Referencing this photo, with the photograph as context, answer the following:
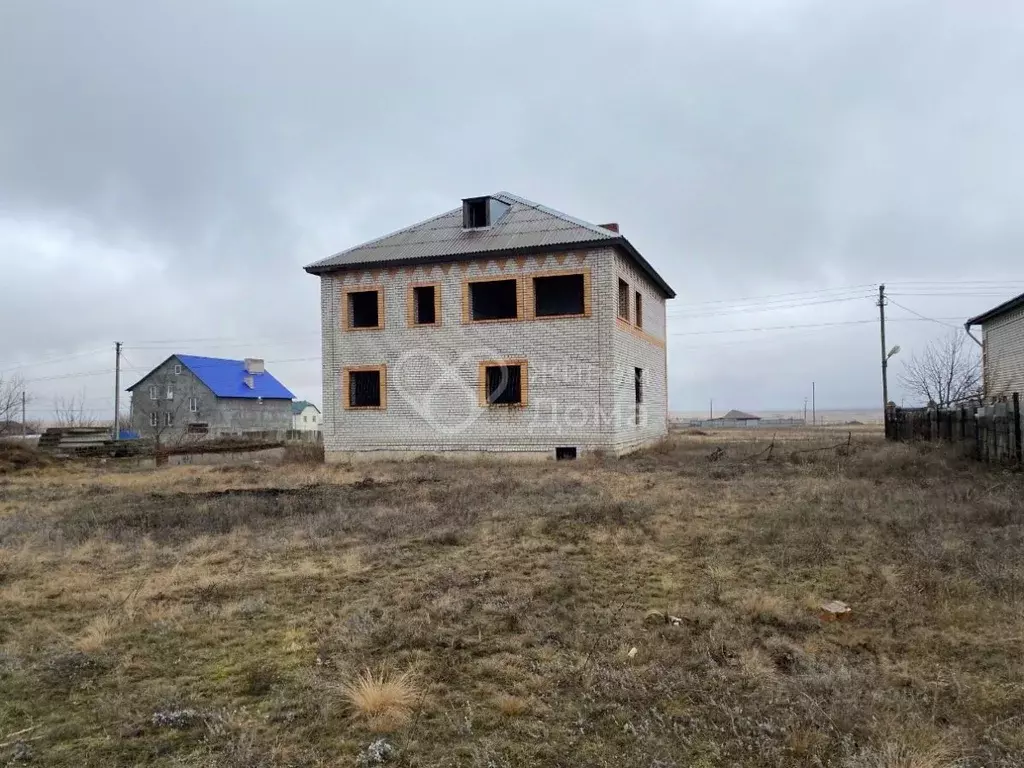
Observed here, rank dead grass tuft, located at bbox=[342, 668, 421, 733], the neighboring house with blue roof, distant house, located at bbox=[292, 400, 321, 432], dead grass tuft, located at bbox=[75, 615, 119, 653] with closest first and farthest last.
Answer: dead grass tuft, located at bbox=[342, 668, 421, 733] → dead grass tuft, located at bbox=[75, 615, 119, 653] → the neighboring house with blue roof → distant house, located at bbox=[292, 400, 321, 432]

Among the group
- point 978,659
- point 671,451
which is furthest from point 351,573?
point 671,451

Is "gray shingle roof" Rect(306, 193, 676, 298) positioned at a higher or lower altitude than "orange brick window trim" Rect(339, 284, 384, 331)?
higher

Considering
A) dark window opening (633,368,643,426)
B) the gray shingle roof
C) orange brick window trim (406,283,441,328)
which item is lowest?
dark window opening (633,368,643,426)

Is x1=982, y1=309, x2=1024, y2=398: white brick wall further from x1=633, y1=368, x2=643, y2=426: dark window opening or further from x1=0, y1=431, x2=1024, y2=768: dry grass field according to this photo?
x1=0, y1=431, x2=1024, y2=768: dry grass field

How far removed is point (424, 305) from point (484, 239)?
261 cm

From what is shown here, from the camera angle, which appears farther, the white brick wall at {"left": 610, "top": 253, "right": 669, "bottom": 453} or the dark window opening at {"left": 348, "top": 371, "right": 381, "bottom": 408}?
the dark window opening at {"left": 348, "top": 371, "right": 381, "bottom": 408}

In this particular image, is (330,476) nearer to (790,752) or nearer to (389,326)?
(389,326)

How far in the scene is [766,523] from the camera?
811cm

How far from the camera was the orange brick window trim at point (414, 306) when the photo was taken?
1858 cm

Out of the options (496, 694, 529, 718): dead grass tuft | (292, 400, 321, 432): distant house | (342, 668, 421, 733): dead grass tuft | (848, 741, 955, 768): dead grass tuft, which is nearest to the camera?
(848, 741, 955, 768): dead grass tuft

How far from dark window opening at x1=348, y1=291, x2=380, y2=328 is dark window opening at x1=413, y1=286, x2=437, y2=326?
5.19 feet

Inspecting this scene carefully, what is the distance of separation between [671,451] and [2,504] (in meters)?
16.3

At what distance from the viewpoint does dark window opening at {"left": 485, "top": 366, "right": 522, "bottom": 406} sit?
18.0 metres

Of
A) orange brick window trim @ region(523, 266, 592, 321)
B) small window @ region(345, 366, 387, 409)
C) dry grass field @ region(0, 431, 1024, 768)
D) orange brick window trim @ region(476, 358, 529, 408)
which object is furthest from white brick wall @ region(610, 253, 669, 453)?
dry grass field @ region(0, 431, 1024, 768)
